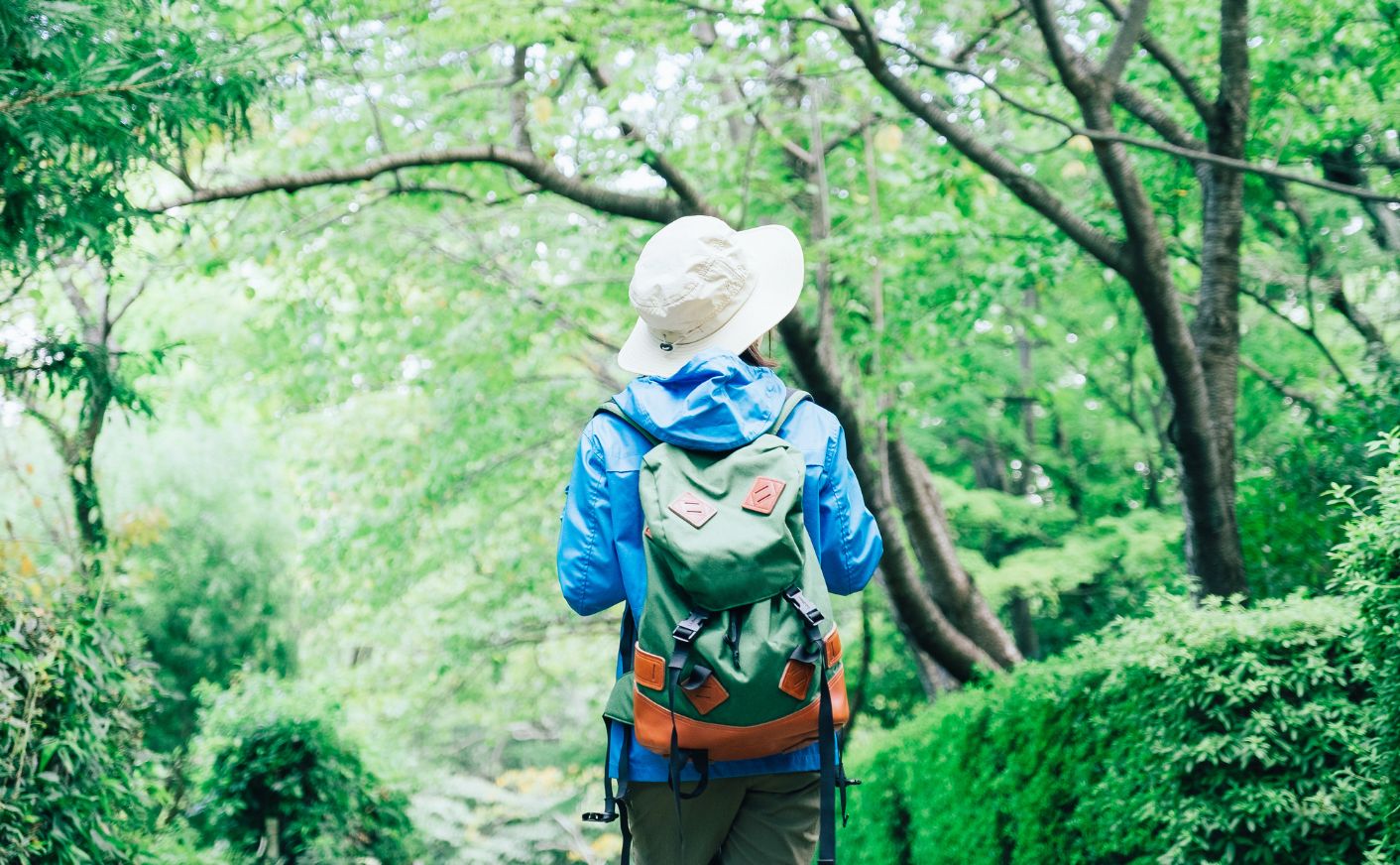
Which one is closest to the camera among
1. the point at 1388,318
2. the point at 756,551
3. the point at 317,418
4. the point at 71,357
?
the point at 756,551

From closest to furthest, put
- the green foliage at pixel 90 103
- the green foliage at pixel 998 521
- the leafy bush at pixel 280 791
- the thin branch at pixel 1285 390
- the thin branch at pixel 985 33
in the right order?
the green foliage at pixel 90 103
the thin branch at pixel 985 33
the leafy bush at pixel 280 791
the thin branch at pixel 1285 390
the green foliage at pixel 998 521

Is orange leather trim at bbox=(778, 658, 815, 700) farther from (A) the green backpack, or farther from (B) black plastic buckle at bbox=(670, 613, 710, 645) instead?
(B) black plastic buckle at bbox=(670, 613, 710, 645)

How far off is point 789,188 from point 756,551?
7.03 m

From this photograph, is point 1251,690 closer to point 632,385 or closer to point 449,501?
point 632,385

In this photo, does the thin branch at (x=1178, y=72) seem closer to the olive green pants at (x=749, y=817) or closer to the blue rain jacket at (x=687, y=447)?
the blue rain jacket at (x=687, y=447)

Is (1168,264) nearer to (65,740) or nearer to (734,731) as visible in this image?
(734,731)

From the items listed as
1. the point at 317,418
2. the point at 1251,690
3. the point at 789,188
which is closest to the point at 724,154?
Answer: the point at 789,188

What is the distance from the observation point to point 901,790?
684 centimetres

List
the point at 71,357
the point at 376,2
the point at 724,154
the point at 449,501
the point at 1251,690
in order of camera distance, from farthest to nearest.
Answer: the point at 449,501, the point at 724,154, the point at 376,2, the point at 71,357, the point at 1251,690

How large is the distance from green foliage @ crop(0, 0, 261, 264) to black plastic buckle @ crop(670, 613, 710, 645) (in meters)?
2.78

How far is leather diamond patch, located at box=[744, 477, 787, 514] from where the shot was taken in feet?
→ 7.30

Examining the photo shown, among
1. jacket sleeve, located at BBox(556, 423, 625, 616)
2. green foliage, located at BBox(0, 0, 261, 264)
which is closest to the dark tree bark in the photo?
green foliage, located at BBox(0, 0, 261, 264)

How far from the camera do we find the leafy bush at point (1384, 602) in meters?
2.82

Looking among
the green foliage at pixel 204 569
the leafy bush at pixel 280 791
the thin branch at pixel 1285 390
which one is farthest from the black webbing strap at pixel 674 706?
the green foliage at pixel 204 569
